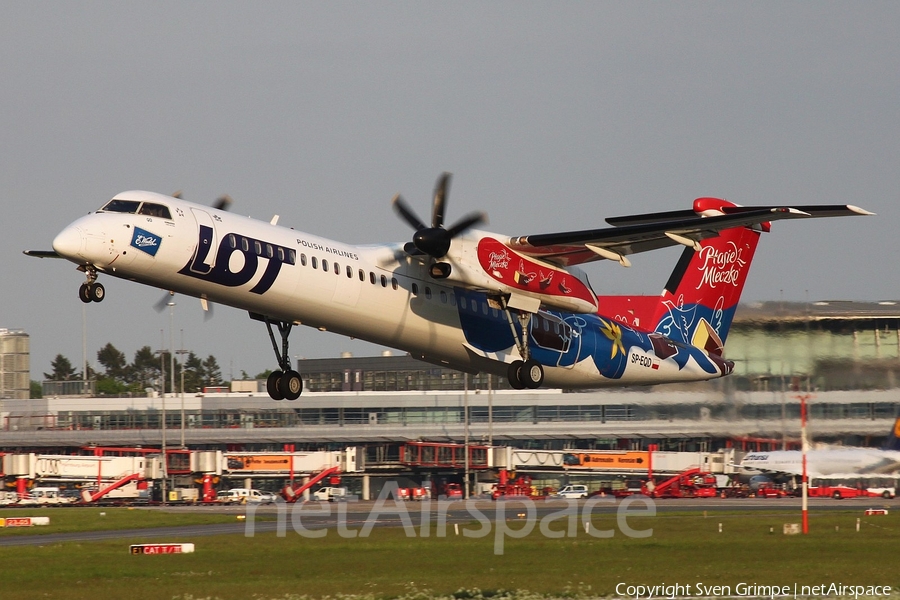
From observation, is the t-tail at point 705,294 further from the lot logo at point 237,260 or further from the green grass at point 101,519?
the green grass at point 101,519

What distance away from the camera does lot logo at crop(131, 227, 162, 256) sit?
20.8m

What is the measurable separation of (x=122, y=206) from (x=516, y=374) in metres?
10.4

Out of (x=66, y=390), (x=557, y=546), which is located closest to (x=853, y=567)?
(x=557, y=546)

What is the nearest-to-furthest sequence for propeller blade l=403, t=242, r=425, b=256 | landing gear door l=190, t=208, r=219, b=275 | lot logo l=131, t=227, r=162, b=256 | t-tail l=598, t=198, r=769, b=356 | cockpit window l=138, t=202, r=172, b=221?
lot logo l=131, t=227, r=162, b=256, cockpit window l=138, t=202, r=172, b=221, landing gear door l=190, t=208, r=219, b=275, propeller blade l=403, t=242, r=425, b=256, t-tail l=598, t=198, r=769, b=356

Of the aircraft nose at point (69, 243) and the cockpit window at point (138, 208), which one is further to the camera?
the cockpit window at point (138, 208)

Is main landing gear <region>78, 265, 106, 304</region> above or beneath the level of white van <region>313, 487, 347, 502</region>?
above

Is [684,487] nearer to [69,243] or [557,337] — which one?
[557,337]

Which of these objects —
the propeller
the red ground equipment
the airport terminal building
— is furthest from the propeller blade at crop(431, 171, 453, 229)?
the red ground equipment

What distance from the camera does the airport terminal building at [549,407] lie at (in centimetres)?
3672

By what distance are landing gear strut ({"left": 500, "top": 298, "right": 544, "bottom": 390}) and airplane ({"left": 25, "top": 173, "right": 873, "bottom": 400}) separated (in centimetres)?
3

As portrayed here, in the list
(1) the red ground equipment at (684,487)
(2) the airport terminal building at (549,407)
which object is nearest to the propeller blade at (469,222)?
(2) the airport terminal building at (549,407)

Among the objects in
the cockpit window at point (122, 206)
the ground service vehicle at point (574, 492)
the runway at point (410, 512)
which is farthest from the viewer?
the ground service vehicle at point (574, 492)

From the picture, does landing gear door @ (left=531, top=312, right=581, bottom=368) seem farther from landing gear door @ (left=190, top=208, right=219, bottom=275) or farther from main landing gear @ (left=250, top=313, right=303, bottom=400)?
landing gear door @ (left=190, top=208, right=219, bottom=275)

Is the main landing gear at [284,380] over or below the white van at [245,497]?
over
